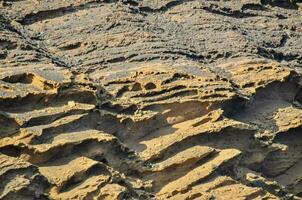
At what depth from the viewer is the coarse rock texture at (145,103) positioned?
14.4 metres

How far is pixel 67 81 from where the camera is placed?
50.5ft

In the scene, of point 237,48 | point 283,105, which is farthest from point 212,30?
point 283,105

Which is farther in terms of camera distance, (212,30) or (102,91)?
(212,30)

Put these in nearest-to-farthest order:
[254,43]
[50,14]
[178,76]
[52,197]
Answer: [52,197], [178,76], [50,14], [254,43]

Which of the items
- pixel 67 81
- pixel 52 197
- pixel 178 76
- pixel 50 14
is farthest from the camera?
pixel 50 14

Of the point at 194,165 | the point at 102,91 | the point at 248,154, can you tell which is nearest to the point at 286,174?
the point at 248,154

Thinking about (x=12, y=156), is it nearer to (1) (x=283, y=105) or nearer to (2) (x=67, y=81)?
(2) (x=67, y=81)

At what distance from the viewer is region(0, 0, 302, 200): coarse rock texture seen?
1439cm

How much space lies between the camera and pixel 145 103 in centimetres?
1612

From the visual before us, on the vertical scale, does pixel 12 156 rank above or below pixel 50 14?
below

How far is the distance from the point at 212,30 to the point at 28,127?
7212 mm

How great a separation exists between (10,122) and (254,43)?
8122 millimetres

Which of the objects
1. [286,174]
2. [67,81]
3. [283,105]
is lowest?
[286,174]

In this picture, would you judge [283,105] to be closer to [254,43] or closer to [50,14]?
[254,43]
